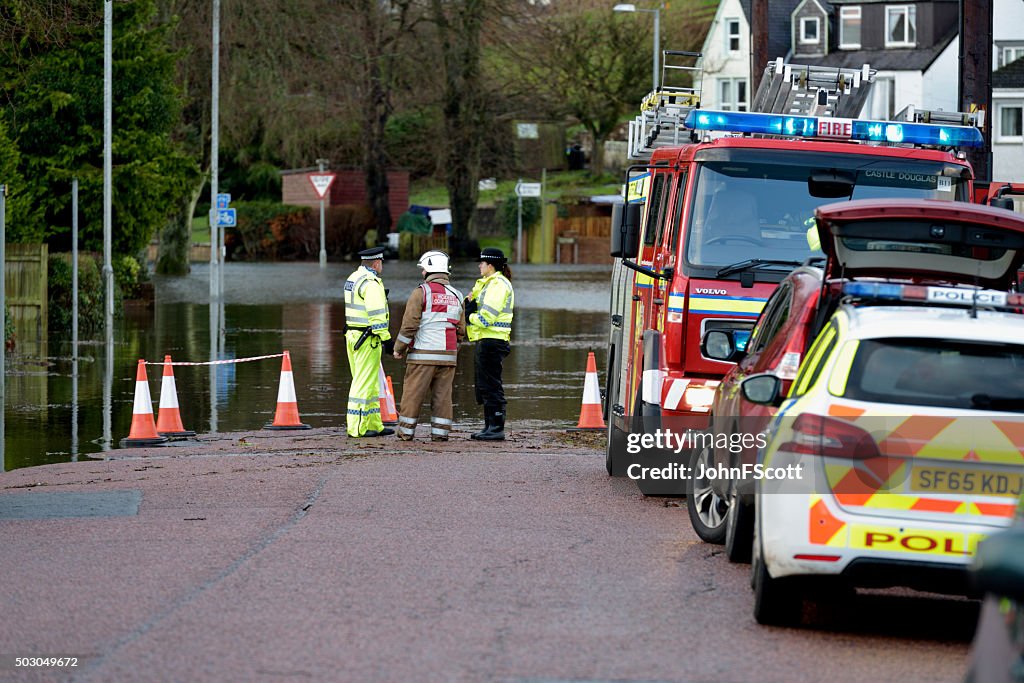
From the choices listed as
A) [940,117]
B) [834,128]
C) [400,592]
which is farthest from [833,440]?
[940,117]

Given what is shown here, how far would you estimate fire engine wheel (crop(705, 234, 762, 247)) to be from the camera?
1104 centimetres

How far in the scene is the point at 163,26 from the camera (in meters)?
31.5

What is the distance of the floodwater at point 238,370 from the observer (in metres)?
16.9

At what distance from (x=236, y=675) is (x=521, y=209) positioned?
61614mm

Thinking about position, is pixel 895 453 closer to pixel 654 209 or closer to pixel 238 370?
pixel 654 209

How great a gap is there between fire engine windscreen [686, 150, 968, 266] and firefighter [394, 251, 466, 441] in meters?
4.13

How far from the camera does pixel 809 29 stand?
64625 mm

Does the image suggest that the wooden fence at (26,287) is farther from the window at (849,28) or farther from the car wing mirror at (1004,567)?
the window at (849,28)

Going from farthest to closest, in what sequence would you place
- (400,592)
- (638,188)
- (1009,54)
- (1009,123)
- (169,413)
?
(1009,54) < (1009,123) < (169,413) < (638,188) < (400,592)

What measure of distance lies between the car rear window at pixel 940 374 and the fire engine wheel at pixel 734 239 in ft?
14.0

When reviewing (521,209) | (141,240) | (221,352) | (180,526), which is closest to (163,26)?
(141,240)

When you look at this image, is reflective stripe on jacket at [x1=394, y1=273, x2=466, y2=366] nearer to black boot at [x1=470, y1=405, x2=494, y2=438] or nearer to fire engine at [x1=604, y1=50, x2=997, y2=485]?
black boot at [x1=470, y1=405, x2=494, y2=438]

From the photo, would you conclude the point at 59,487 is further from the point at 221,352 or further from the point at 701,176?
the point at 221,352

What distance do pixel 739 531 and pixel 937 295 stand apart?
1792 millimetres
